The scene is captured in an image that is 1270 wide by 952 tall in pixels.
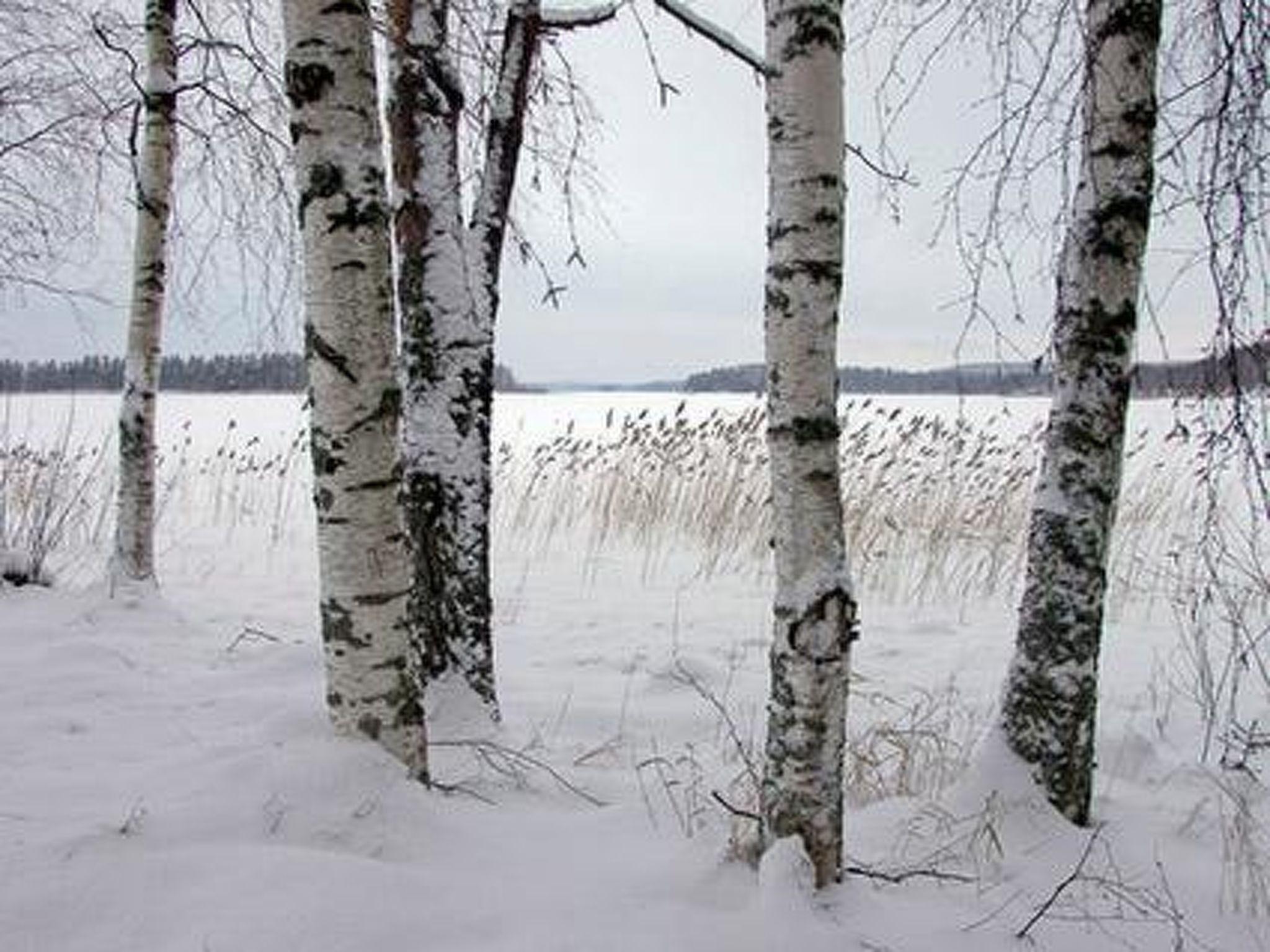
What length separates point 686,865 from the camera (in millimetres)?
2191

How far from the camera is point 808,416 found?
212 centimetres

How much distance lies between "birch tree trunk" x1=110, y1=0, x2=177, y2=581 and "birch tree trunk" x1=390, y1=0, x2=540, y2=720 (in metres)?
2.90

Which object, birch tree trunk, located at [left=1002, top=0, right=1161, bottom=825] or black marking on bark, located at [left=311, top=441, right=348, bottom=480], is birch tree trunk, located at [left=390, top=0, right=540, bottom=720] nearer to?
black marking on bark, located at [left=311, top=441, right=348, bottom=480]

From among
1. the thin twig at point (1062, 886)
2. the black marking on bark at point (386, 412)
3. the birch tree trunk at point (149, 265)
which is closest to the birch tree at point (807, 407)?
the thin twig at point (1062, 886)

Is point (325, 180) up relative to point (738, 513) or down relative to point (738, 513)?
up

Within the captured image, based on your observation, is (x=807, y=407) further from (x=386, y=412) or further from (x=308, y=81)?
(x=308, y=81)

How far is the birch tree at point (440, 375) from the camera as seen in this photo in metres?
3.10

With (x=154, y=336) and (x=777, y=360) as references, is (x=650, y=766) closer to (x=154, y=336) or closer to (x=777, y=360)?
(x=777, y=360)

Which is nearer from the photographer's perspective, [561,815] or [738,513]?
[561,815]

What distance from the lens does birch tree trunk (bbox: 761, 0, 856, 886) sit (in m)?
2.10

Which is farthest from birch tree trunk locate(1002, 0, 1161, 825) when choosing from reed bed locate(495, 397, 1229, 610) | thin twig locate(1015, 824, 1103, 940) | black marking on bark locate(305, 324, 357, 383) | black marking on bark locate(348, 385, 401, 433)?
reed bed locate(495, 397, 1229, 610)

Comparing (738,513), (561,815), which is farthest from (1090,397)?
(738,513)

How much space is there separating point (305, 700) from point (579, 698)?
1017 millimetres

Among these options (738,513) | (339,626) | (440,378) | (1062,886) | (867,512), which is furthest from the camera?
(738,513)
